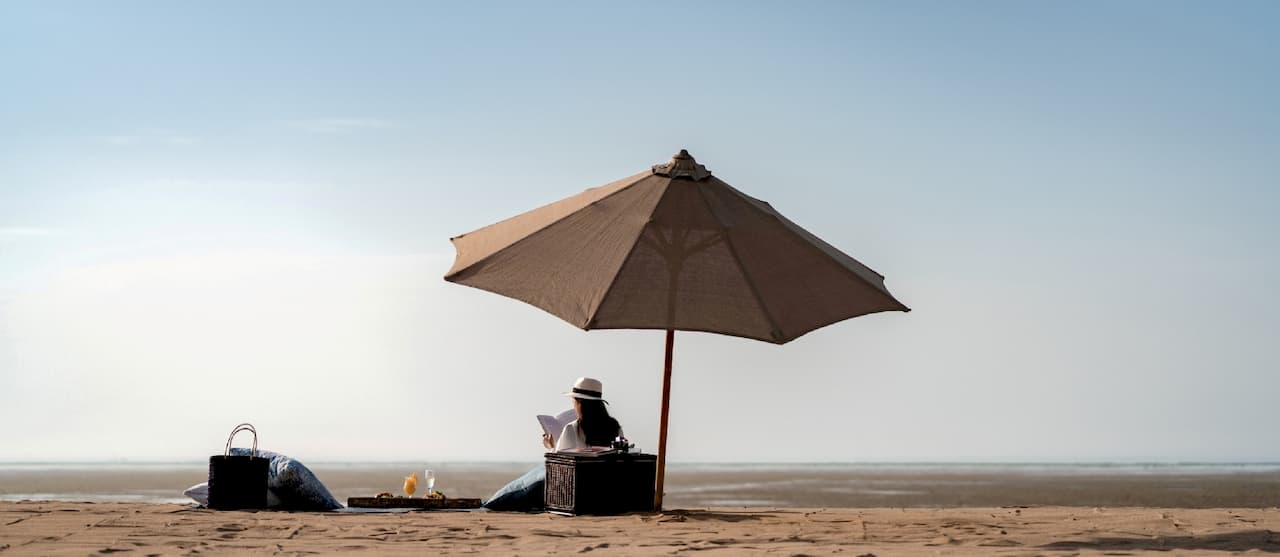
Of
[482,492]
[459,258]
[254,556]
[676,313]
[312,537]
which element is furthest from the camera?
[482,492]

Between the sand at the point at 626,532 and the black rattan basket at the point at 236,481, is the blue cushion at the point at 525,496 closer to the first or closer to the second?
the sand at the point at 626,532

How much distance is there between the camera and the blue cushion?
9297mm

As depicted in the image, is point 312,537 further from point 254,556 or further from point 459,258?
point 459,258

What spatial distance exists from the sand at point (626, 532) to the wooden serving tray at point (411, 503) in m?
0.38

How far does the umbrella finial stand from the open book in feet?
Result: 6.66

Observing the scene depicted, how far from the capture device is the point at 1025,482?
25.9 metres

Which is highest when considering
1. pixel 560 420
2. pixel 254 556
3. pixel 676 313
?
pixel 676 313

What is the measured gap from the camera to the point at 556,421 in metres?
9.74

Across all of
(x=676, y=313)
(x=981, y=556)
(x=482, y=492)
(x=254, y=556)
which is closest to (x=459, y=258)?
(x=676, y=313)

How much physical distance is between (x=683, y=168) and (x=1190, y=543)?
3.90 m

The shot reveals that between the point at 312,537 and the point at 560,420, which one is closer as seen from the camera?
the point at 312,537

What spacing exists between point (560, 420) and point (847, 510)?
2.23 meters

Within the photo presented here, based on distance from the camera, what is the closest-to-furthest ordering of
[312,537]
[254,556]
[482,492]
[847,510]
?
1. [254,556]
2. [312,537]
3. [847,510]
4. [482,492]

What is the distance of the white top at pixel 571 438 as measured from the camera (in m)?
9.06
